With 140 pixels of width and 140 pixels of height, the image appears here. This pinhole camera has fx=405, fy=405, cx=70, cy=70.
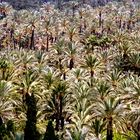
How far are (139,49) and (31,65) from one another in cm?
3309

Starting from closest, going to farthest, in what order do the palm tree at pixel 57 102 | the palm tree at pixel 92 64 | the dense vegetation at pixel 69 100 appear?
the dense vegetation at pixel 69 100 → the palm tree at pixel 57 102 → the palm tree at pixel 92 64

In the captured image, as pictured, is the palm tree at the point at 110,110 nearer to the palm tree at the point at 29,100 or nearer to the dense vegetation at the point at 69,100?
the dense vegetation at the point at 69,100

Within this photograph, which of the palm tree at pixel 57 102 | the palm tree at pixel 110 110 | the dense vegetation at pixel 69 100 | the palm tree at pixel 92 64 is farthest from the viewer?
the palm tree at pixel 92 64

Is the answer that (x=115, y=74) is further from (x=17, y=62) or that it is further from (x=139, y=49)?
(x=139, y=49)

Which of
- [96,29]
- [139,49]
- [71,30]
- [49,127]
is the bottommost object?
[49,127]

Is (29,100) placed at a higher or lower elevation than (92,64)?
lower

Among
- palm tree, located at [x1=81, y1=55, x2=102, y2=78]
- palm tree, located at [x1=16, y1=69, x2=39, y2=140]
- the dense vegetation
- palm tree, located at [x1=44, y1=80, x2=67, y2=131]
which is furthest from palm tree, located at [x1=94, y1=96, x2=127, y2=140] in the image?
palm tree, located at [x1=81, y1=55, x2=102, y2=78]

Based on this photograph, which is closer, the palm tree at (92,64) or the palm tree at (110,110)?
the palm tree at (110,110)

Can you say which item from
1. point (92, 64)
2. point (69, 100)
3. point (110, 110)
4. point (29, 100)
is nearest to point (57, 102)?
point (69, 100)

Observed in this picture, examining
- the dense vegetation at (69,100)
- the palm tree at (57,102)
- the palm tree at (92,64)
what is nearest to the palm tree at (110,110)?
the dense vegetation at (69,100)

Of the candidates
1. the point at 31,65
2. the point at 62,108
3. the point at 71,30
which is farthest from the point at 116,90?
the point at 71,30

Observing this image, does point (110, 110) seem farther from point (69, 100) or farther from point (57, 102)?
point (69, 100)

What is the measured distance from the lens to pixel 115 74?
83250 mm

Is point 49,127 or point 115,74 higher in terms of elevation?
point 115,74
